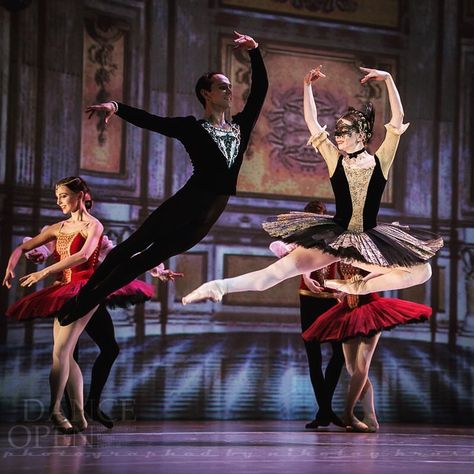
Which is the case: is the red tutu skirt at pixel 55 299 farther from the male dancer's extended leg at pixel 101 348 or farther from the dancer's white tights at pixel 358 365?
the dancer's white tights at pixel 358 365

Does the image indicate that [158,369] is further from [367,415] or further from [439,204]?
[439,204]

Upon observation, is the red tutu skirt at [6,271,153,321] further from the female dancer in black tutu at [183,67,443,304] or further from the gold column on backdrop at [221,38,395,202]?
the gold column on backdrop at [221,38,395,202]

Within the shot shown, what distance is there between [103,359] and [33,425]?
0.68 m

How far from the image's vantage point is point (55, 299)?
552 cm

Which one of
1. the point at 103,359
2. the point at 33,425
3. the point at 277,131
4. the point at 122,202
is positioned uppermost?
the point at 277,131

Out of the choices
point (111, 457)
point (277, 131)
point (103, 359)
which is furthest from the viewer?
point (277, 131)

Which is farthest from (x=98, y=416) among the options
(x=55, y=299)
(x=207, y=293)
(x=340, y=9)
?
(x=340, y=9)

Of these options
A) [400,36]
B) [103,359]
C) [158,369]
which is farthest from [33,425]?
[400,36]

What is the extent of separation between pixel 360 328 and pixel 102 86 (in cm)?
295

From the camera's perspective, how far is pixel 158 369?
297 inches

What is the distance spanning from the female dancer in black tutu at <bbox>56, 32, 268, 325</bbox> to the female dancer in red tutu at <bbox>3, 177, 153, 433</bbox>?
1.49ft

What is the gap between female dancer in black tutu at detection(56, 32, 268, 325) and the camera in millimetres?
4648

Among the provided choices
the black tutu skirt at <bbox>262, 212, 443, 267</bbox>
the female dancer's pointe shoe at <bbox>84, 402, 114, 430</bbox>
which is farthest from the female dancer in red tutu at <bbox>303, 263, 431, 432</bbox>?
the female dancer's pointe shoe at <bbox>84, 402, 114, 430</bbox>

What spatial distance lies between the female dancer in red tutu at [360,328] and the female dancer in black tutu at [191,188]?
1403 millimetres
